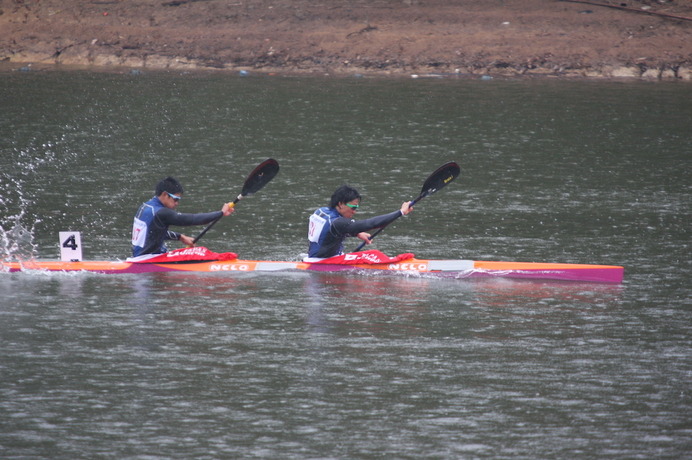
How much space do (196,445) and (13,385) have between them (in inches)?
96.8

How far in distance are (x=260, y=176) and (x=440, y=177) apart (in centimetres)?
289

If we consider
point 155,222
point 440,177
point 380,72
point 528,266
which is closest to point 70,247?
point 155,222

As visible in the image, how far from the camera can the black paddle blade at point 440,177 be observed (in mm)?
16922

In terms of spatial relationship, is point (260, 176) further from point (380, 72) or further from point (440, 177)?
point (380, 72)

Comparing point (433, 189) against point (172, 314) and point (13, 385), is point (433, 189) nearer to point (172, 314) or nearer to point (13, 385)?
point (172, 314)

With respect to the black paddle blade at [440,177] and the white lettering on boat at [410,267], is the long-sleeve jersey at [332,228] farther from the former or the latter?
the black paddle blade at [440,177]

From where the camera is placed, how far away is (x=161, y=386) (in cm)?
1069

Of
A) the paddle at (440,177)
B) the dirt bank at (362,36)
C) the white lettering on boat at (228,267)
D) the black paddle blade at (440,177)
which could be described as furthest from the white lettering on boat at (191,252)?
the dirt bank at (362,36)

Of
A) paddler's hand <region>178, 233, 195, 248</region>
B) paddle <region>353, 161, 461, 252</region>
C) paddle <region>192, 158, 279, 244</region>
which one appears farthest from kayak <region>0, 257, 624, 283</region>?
paddle <region>353, 161, 461, 252</region>

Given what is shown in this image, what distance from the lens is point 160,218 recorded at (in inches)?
595

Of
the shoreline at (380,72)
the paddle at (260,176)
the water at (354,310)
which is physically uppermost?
the shoreline at (380,72)

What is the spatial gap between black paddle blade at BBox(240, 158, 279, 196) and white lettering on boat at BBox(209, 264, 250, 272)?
1900 mm

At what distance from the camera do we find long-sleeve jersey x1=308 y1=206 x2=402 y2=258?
49.7 feet

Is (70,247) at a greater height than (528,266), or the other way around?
(70,247)
